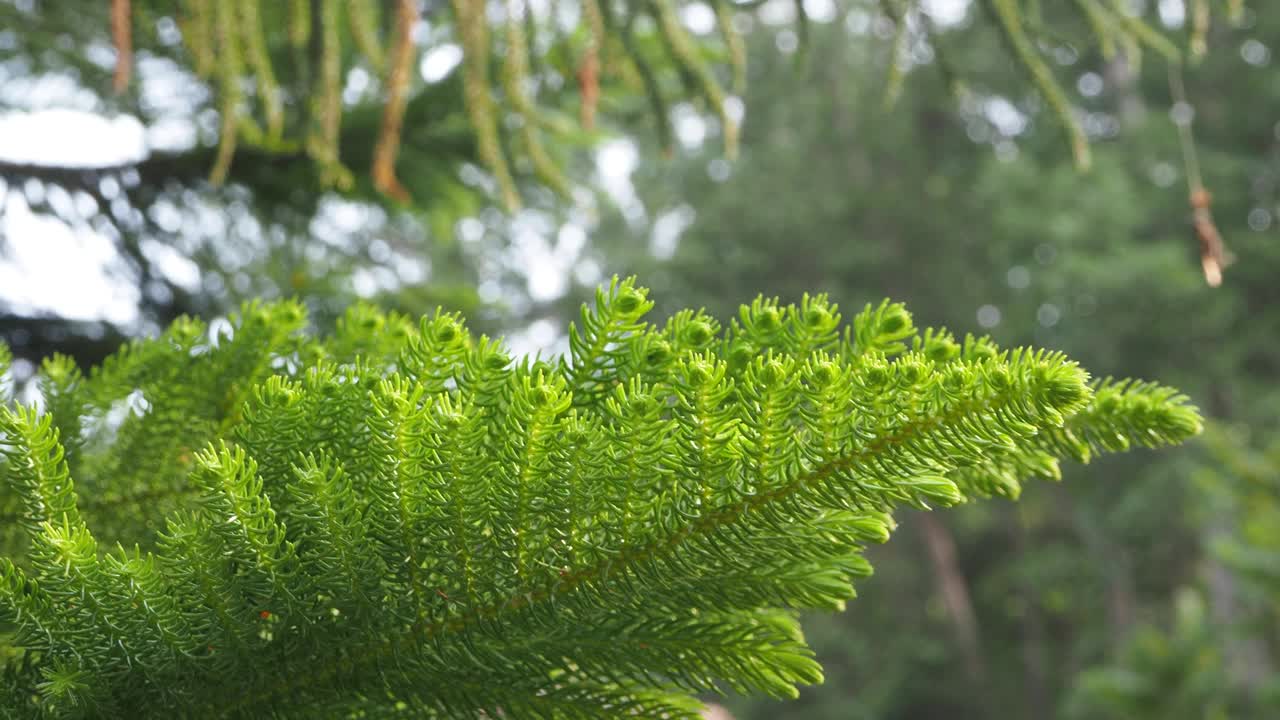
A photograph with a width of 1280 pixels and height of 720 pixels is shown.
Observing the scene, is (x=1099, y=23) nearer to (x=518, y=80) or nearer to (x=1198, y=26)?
(x=1198, y=26)

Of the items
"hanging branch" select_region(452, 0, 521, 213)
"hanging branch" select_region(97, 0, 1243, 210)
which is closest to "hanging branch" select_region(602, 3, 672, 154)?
"hanging branch" select_region(97, 0, 1243, 210)

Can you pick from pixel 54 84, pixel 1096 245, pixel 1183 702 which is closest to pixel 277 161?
pixel 54 84

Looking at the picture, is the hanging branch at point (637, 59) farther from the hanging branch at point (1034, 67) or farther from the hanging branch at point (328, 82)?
the hanging branch at point (1034, 67)

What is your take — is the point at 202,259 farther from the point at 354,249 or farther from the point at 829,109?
the point at 829,109

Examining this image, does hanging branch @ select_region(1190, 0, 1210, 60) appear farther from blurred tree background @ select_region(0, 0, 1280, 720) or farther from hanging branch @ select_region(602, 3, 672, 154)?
blurred tree background @ select_region(0, 0, 1280, 720)

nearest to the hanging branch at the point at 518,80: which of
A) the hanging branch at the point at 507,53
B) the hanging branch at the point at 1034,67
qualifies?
the hanging branch at the point at 507,53
